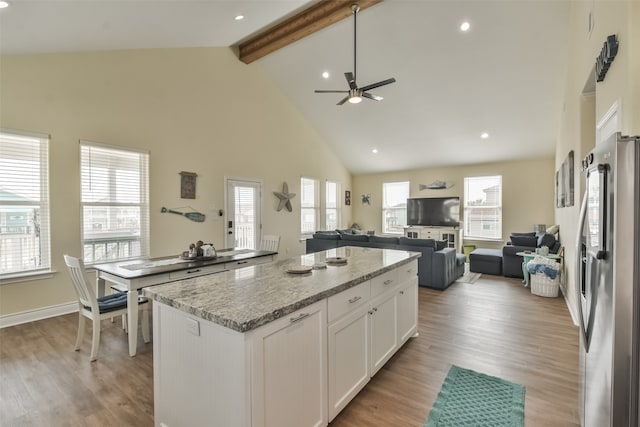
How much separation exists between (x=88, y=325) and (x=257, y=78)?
205 inches

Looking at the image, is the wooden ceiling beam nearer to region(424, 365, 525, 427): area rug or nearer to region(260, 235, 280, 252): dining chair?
region(260, 235, 280, 252): dining chair

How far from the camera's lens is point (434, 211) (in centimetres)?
827

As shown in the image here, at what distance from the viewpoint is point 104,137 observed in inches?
169

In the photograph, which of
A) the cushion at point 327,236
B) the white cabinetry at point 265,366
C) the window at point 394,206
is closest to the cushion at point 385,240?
the cushion at point 327,236

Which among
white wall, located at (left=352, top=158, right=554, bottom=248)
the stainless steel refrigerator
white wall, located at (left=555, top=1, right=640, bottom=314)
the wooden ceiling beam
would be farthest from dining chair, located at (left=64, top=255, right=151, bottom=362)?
white wall, located at (left=352, top=158, right=554, bottom=248)

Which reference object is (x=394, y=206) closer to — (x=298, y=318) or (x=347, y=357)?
(x=347, y=357)

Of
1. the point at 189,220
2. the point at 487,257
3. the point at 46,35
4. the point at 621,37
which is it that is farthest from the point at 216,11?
the point at 487,257

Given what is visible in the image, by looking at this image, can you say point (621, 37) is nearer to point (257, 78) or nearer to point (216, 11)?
point (216, 11)

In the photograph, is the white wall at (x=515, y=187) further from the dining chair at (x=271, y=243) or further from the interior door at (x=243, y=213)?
the dining chair at (x=271, y=243)

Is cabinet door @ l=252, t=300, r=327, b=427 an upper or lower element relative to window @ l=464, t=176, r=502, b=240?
lower

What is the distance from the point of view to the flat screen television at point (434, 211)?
8016 mm

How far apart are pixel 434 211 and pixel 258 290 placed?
7.35 metres

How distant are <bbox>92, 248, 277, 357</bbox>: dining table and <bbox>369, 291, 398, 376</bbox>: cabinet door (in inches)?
76.7

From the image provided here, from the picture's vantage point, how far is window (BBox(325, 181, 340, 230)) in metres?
8.92
